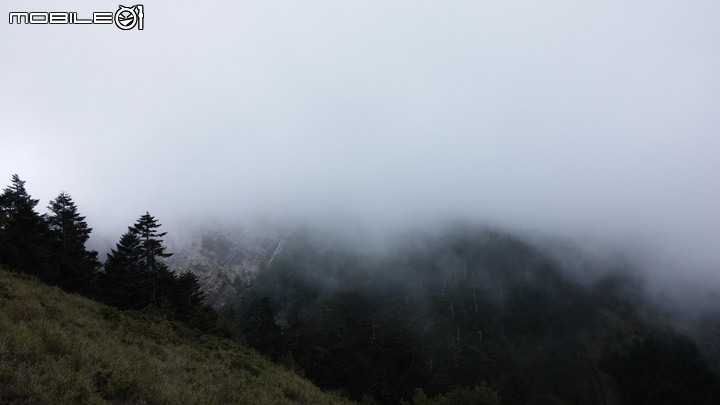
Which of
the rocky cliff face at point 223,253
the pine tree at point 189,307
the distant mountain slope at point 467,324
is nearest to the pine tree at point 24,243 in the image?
the pine tree at point 189,307

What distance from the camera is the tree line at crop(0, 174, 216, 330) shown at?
31.4 meters

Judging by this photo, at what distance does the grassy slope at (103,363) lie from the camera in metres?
9.84

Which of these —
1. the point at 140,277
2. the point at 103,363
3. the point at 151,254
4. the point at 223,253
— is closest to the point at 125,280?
the point at 140,277

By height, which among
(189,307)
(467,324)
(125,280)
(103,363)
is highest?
(103,363)

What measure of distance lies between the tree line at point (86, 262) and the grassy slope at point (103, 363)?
12689 millimetres

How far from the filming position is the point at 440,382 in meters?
64.5

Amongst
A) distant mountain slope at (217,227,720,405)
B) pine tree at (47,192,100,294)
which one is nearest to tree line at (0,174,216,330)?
pine tree at (47,192,100,294)

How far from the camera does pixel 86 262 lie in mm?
40750

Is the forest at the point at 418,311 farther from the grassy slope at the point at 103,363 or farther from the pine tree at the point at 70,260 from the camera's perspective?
the grassy slope at the point at 103,363

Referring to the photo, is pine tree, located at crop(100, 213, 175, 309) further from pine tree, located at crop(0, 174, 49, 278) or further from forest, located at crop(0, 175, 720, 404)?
pine tree, located at crop(0, 174, 49, 278)

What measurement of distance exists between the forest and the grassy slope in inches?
435

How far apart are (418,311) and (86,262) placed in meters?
108

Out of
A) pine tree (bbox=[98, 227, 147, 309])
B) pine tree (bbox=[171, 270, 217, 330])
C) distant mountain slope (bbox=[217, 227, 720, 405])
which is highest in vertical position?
pine tree (bbox=[98, 227, 147, 309])

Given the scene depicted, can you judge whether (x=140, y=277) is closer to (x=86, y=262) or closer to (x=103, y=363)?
(x=86, y=262)
